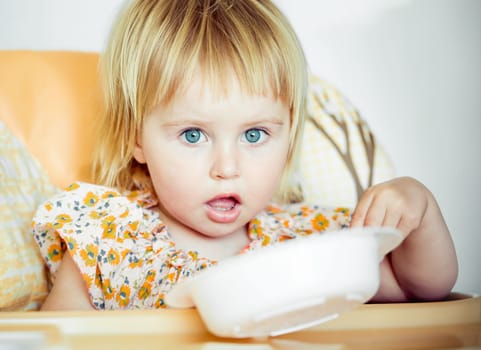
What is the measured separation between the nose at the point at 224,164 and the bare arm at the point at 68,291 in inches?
9.3

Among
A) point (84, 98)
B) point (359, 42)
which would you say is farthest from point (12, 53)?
point (359, 42)

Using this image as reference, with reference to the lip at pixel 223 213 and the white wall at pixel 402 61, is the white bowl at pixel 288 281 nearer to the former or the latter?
the lip at pixel 223 213

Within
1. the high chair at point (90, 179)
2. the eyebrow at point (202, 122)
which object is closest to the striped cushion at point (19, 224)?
the high chair at point (90, 179)

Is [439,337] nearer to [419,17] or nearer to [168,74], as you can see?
[168,74]

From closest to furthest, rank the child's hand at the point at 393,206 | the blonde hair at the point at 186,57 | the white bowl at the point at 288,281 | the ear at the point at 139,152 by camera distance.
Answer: the white bowl at the point at 288,281
the child's hand at the point at 393,206
the blonde hair at the point at 186,57
the ear at the point at 139,152

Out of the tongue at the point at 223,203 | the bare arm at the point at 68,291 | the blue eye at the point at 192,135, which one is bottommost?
the bare arm at the point at 68,291

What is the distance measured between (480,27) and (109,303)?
0.79m

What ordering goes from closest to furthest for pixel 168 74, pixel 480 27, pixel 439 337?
pixel 439 337 < pixel 168 74 < pixel 480 27

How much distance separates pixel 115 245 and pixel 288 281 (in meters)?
0.47

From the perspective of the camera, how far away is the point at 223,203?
3.01 ft

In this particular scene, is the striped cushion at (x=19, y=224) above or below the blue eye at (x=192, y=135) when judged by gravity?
below

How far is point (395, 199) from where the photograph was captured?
77 cm

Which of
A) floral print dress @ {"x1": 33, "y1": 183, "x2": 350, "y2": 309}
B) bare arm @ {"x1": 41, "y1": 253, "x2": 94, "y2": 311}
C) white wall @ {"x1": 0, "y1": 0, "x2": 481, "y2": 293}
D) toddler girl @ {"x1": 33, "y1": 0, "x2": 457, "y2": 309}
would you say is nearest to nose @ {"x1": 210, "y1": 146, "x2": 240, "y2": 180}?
toddler girl @ {"x1": 33, "y1": 0, "x2": 457, "y2": 309}

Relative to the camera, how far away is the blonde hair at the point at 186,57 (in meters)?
0.87
